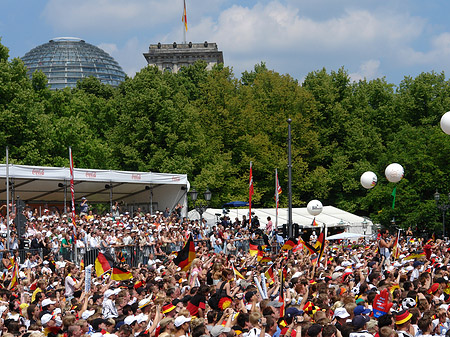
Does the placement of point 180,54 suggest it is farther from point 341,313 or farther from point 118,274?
point 341,313

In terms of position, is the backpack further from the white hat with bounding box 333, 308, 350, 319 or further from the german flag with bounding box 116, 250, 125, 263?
the german flag with bounding box 116, 250, 125, 263

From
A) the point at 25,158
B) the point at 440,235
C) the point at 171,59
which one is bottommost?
the point at 440,235

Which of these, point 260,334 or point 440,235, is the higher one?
point 260,334

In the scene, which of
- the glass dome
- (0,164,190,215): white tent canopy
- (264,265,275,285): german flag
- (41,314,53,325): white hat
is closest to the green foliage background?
(0,164,190,215): white tent canopy

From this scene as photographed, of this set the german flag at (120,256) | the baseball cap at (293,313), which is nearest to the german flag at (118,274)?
the baseball cap at (293,313)

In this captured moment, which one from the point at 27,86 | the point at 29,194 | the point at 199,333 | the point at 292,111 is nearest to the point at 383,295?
the point at 199,333

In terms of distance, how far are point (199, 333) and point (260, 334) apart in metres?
0.83

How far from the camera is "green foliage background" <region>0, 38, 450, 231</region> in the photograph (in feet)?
150

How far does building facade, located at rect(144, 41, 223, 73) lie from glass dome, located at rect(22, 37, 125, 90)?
1486 cm

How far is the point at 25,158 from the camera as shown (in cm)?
4131

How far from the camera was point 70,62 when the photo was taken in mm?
133375

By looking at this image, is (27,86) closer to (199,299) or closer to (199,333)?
(199,299)

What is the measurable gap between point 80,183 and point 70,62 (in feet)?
342

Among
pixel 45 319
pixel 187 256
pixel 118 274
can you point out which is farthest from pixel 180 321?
pixel 187 256
